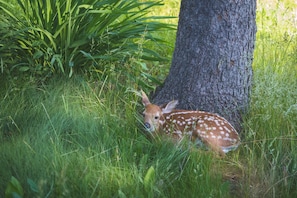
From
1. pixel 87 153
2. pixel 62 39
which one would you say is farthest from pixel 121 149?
pixel 62 39

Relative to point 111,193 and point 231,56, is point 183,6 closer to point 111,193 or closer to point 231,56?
point 231,56

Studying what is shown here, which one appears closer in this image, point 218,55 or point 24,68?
point 218,55

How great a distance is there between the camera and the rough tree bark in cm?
545

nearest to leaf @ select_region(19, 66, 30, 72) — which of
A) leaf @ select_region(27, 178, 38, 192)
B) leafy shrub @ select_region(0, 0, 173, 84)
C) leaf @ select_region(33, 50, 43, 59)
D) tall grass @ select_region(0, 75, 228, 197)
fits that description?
leafy shrub @ select_region(0, 0, 173, 84)

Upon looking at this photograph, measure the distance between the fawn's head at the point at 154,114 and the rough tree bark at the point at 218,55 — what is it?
360 mm

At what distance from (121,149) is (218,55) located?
1426 millimetres

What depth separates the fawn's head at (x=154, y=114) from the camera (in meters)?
5.12

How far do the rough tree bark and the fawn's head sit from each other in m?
0.36

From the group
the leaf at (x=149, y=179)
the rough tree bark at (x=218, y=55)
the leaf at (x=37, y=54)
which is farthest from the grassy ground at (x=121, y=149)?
the leaf at (x=37, y=54)

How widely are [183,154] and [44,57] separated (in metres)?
2.10

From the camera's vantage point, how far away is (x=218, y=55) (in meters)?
5.47

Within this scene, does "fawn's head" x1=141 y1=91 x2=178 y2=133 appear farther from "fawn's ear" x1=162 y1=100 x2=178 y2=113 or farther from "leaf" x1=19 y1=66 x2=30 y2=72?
"leaf" x1=19 y1=66 x2=30 y2=72

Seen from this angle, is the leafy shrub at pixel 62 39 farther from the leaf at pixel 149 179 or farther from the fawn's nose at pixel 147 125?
the leaf at pixel 149 179

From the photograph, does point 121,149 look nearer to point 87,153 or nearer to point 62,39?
point 87,153
